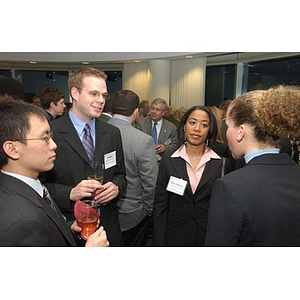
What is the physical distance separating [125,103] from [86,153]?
0.84m

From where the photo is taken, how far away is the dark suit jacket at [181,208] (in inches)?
79.4

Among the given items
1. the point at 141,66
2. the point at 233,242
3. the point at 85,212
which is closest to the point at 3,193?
the point at 85,212

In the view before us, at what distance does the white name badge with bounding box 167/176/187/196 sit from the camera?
201 cm

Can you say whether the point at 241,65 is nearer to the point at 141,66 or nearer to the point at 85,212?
the point at 141,66

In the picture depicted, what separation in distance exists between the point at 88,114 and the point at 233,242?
1.26 metres

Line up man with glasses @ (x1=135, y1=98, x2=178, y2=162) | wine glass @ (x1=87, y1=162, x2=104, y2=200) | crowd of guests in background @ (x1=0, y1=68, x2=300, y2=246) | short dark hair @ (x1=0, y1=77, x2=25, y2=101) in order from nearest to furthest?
crowd of guests in background @ (x1=0, y1=68, x2=300, y2=246) → wine glass @ (x1=87, y1=162, x2=104, y2=200) → short dark hair @ (x1=0, y1=77, x2=25, y2=101) → man with glasses @ (x1=135, y1=98, x2=178, y2=162)

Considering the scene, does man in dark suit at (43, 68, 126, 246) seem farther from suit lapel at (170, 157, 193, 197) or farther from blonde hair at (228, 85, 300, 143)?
blonde hair at (228, 85, 300, 143)

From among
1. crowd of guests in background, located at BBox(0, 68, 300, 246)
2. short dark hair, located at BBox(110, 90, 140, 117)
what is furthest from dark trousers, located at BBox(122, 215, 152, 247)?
short dark hair, located at BBox(110, 90, 140, 117)

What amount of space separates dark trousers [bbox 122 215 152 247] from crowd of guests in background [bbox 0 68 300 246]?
0.01 m

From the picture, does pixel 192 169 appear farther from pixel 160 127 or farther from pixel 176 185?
pixel 160 127

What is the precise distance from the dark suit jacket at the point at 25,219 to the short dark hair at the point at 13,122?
5.9 inches

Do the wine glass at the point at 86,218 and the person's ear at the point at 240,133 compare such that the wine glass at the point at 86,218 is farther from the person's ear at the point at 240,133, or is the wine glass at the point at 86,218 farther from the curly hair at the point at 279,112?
the curly hair at the point at 279,112
